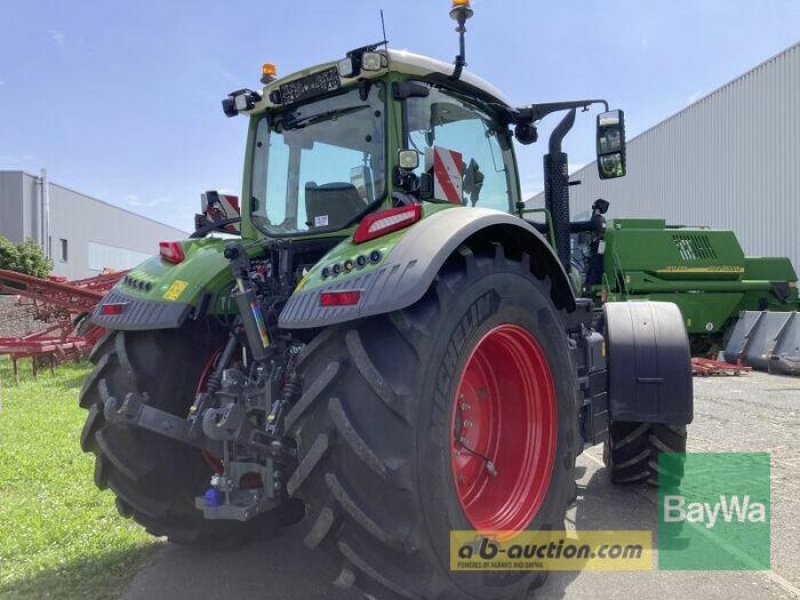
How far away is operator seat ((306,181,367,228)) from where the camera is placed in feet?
9.87

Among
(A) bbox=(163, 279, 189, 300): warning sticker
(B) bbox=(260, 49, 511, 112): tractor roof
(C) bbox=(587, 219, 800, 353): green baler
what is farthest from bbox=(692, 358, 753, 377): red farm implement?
(A) bbox=(163, 279, 189, 300): warning sticker

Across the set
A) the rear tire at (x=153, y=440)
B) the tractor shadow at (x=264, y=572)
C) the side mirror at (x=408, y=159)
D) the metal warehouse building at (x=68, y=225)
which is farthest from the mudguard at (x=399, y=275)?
the metal warehouse building at (x=68, y=225)

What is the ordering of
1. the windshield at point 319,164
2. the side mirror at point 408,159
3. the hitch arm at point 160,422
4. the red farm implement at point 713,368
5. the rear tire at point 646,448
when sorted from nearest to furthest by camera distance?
the hitch arm at point 160,422 → the side mirror at point 408,159 → the windshield at point 319,164 → the rear tire at point 646,448 → the red farm implement at point 713,368

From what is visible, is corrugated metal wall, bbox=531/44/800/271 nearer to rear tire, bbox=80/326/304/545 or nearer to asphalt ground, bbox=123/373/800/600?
asphalt ground, bbox=123/373/800/600

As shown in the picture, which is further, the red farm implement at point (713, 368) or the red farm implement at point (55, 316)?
the red farm implement at point (713, 368)

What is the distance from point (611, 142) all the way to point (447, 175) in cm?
113

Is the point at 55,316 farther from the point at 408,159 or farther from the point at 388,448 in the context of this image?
the point at 388,448

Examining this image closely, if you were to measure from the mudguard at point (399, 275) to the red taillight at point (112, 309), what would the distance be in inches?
44.9

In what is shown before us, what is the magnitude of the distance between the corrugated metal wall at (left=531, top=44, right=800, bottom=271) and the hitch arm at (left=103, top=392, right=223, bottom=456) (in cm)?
1391

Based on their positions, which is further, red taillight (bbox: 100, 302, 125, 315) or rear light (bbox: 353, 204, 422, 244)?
red taillight (bbox: 100, 302, 125, 315)

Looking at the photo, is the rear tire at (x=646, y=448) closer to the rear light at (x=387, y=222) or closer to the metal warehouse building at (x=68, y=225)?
the rear light at (x=387, y=222)

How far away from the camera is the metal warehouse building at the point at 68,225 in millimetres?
31234

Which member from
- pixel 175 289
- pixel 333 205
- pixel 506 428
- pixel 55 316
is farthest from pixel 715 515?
pixel 55 316

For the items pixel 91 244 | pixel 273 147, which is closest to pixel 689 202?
pixel 273 147
